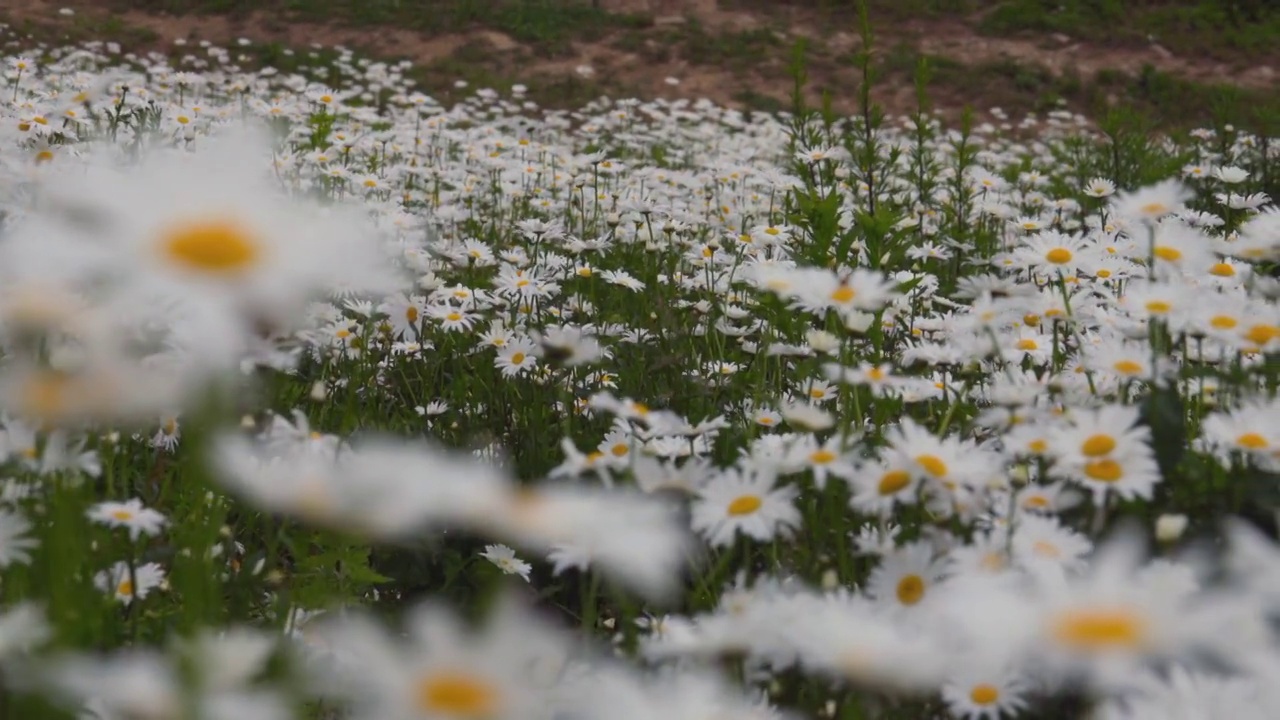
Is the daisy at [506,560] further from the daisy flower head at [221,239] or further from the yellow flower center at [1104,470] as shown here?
the daisy flower head at [221,239]

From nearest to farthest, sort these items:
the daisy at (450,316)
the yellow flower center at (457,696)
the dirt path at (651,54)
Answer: the yellow flower center at (457,696) → the daisy at (450,316) → the dirt path at (651,54)

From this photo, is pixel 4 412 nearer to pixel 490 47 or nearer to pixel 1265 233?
pixel 1265 233

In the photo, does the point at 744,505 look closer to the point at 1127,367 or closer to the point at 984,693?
the point at 984,693

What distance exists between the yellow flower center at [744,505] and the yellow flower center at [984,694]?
12.5 inches

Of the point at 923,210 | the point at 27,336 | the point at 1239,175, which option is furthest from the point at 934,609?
the point at 923,210

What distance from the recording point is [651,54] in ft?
49.8

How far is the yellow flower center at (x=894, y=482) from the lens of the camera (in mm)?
1213

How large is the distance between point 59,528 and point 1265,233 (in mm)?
1689

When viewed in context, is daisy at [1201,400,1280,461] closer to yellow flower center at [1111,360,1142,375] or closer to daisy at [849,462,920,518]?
yellow flower center at [1111,360,1142,375]

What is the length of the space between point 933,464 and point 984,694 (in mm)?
280

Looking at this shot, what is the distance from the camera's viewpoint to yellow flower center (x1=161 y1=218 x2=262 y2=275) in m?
0.74

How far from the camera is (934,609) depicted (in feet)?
2.97

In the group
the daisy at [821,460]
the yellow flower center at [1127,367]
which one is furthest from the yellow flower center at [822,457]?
the yellow flower center at [1127,367]

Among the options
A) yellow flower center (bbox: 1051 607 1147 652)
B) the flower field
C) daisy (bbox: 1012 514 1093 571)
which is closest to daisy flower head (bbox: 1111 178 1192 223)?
the flower field
